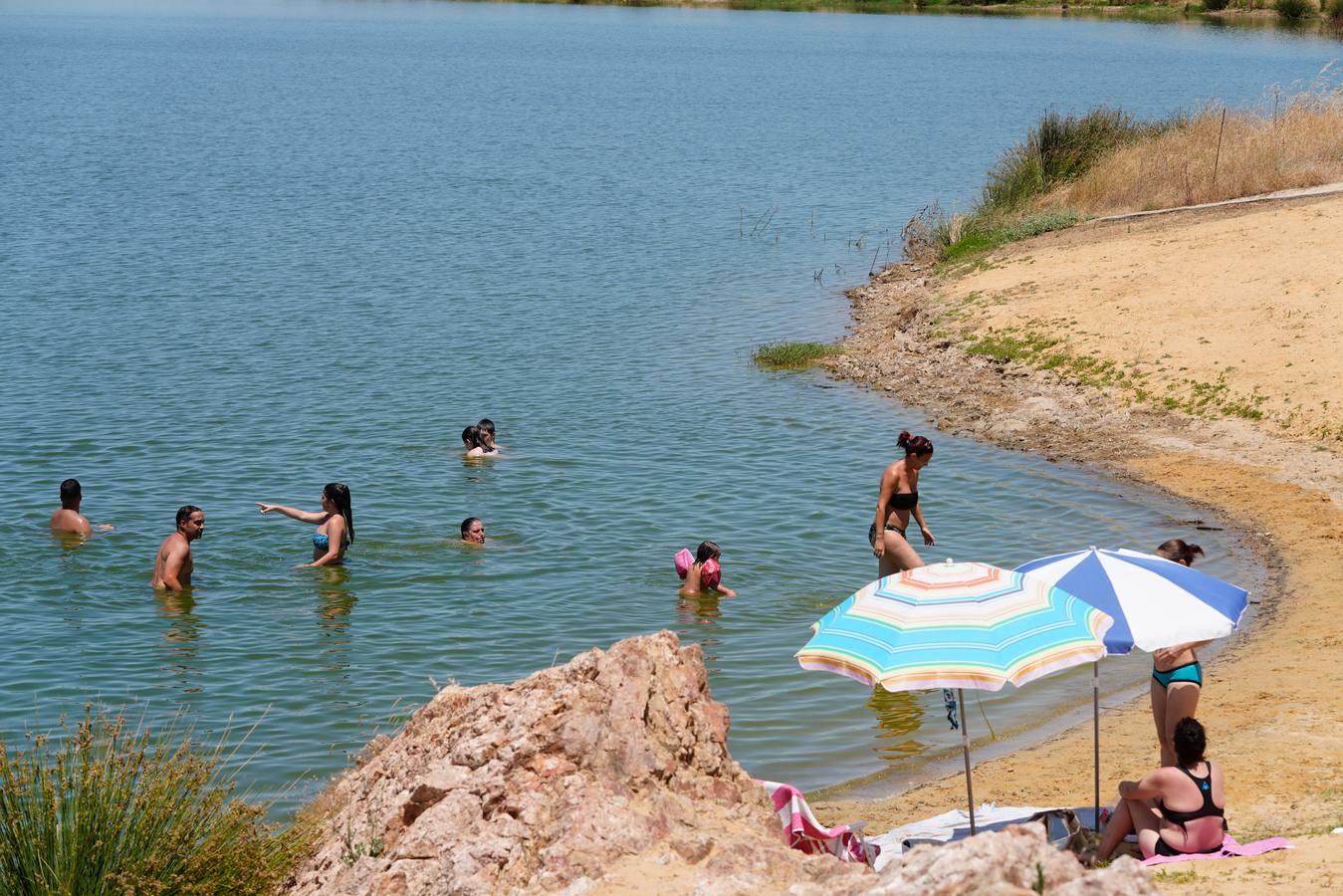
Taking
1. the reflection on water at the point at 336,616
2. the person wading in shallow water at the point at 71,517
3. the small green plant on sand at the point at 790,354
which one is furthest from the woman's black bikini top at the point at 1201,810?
the small green plant on sand at the point at 790,354

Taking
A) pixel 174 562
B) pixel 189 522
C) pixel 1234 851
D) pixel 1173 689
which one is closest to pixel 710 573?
pixel 189 522

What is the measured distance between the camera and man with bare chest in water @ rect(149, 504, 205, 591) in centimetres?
1509

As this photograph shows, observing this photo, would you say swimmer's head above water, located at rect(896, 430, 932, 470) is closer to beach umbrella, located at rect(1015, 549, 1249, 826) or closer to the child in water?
the child in water

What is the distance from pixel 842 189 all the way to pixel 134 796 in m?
36.9

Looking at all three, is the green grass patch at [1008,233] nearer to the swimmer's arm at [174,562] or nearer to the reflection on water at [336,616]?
the reflection on water at [336,616]

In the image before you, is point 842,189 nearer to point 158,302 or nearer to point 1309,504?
point 158,302

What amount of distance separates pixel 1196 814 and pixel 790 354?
56.3 feet

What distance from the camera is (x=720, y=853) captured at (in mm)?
6555

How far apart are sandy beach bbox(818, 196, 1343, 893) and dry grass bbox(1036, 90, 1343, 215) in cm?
243

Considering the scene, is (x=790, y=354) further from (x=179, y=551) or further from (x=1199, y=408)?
(x=179, y=551)

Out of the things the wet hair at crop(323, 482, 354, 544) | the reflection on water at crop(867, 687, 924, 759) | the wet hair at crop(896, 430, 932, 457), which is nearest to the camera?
the reflection on water at crop(867, 687, 924, 759)

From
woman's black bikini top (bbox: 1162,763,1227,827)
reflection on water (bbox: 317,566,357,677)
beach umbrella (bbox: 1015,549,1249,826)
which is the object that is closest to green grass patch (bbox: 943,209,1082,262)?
reflection on water (bbox: 317,566,357,677)

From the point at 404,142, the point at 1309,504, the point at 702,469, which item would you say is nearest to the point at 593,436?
the point at 702,469

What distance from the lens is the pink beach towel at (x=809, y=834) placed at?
8578 millimetres
